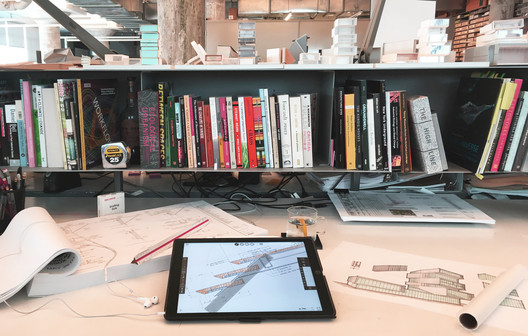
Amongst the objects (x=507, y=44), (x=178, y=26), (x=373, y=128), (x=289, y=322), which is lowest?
(x=289, y=322)

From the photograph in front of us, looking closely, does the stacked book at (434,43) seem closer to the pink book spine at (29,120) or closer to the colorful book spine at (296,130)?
the colorful book spine at (296,130)

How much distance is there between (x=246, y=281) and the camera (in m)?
0.91

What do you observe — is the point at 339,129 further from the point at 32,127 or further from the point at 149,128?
the point at 32,127

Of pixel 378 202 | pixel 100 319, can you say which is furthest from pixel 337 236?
pixel 100 319

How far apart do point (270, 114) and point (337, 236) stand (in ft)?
1.52

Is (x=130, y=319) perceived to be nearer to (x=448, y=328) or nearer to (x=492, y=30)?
(x=448, y=328)

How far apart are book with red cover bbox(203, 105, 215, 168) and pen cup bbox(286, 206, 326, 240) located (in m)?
0.34

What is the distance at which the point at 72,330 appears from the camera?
76 centimetres

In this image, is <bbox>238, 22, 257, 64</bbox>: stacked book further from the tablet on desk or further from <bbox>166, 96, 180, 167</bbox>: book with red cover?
the tablet on desk

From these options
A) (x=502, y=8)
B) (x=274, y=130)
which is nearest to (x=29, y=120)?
(x=274, y=130)

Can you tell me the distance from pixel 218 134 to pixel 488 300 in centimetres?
92

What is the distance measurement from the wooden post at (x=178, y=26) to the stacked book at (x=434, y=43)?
179 centimetres

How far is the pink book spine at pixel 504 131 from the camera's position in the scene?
1288 mm

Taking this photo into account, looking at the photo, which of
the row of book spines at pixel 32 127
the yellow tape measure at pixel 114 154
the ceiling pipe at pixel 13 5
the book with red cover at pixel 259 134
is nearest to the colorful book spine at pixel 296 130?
the book with red cover at pixel 259 134
